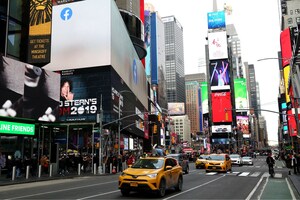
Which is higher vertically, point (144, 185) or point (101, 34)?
point (101, 34)

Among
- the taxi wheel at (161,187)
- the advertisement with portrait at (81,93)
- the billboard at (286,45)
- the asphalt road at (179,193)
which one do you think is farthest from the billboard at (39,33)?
the billboard at (286,45)

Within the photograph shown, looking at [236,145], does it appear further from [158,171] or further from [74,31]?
[158,171]

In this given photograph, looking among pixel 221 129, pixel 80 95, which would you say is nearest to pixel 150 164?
pixel 80 95

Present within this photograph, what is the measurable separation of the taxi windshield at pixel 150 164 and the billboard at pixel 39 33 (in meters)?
21.8

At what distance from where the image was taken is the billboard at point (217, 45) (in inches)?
5812

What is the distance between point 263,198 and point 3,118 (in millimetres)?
20382

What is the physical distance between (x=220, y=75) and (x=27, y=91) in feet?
413

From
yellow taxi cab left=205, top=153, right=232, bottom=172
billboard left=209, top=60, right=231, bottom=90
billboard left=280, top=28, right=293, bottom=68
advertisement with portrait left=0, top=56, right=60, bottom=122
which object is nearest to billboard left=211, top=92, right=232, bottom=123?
billboard left=209, top=60, right=231, bottom=90

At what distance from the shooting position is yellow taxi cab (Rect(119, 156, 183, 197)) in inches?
468

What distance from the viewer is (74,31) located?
181ft

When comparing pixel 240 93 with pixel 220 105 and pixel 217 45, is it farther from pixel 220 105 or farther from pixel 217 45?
pixel 217 45

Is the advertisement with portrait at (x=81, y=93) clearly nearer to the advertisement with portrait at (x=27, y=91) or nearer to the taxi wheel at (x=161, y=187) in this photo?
the advertisement with portrait at (x=27, y=91)

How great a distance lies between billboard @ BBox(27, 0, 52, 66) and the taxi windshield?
71.5 ft

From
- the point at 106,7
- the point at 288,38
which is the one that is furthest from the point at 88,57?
the point at 288,38
